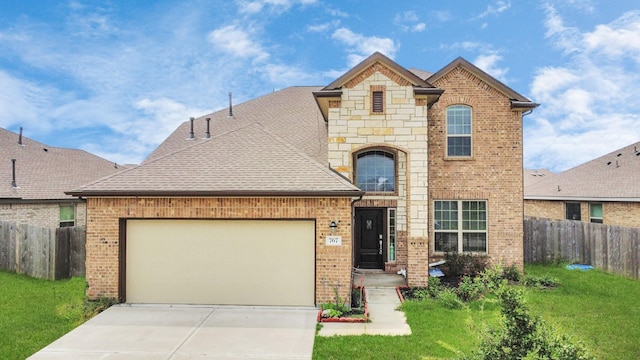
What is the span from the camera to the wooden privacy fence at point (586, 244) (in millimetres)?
13250

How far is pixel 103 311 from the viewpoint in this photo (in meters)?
8.95

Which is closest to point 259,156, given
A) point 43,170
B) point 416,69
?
point 416,69

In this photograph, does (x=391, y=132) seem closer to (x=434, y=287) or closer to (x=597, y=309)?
(x=434, y=287)

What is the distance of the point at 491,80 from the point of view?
13062mm

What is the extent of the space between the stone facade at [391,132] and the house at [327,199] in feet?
0.10

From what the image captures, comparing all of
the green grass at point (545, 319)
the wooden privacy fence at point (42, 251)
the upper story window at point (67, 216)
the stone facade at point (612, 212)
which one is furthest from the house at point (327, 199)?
the upper story window at point (67, 216)

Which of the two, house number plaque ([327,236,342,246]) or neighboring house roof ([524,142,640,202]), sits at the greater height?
neighboring house roof ([524,142,640,202])

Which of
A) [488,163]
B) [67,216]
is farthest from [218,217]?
[67,216]

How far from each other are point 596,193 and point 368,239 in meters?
12.6

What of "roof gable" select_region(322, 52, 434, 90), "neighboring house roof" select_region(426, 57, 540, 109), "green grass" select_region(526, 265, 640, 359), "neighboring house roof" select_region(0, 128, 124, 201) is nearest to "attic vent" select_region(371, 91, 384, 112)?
"roof gable" select_region(322, 52, 434, 90)

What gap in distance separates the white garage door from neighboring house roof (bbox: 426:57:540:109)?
7.36 m

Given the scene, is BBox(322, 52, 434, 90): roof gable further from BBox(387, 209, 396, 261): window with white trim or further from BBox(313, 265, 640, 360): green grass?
BBox(313, 265, 640, 360): green grass

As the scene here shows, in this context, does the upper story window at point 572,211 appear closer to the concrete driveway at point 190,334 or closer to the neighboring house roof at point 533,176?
the neighboring house roof at point 533,176

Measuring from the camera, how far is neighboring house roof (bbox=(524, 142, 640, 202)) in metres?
18.0
